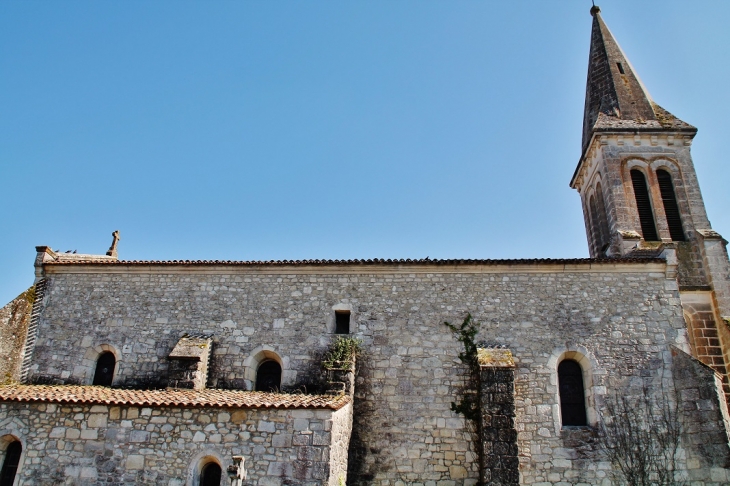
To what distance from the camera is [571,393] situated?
12.0m

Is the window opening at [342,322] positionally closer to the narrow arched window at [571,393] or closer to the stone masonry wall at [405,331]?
the stone masonry wall at [405,331]

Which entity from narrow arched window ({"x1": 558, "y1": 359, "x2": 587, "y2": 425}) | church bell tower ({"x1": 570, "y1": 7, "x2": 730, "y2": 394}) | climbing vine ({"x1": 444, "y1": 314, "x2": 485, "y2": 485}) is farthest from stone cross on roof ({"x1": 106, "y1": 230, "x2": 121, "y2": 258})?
church bell tower ({"x1": 570, "y1": 7, "x2": 730, "y2": 394})

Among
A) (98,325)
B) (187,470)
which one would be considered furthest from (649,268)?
(98,325)

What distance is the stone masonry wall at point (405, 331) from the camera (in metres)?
11.4

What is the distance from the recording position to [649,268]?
12.8 metres

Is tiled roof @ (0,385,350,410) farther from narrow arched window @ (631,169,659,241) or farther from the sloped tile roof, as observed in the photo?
narrow arched window @ (631,169,659,241)

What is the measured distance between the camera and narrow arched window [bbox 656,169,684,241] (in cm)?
1550

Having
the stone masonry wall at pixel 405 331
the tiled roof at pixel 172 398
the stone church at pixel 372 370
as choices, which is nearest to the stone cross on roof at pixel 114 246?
the stone church at pixel 372 370

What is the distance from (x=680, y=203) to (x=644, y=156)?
198cm

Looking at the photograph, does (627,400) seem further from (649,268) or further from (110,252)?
(110,252)

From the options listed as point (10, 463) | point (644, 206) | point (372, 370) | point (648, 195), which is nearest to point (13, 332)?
point (10, 463)

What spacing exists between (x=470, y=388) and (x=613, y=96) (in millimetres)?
13043

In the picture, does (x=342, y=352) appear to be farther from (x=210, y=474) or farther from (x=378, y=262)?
(x=210, y=474)

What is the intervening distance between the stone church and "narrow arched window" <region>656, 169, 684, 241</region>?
0.87 feet
